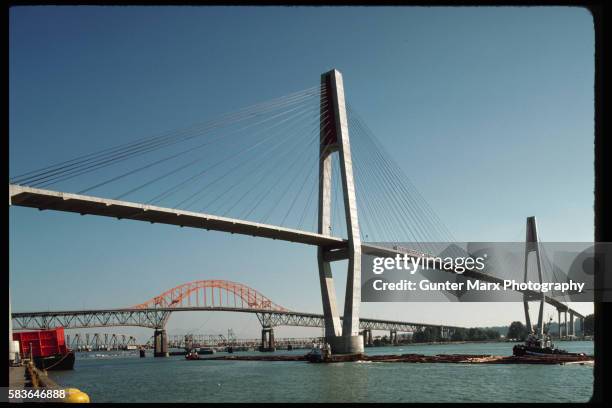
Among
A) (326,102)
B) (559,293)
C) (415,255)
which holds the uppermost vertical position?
(326,102)

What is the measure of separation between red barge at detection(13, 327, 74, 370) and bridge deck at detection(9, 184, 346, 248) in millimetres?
30304

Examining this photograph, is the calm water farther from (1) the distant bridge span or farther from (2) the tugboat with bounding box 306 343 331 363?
(1) the distant bridge span

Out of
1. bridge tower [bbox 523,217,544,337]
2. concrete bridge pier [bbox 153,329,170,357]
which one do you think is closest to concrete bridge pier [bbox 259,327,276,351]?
concrete bridge pier [bbox 153,329,170,357]

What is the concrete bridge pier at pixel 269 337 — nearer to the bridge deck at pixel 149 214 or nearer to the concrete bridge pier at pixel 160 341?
the concrete bridge pier at pixel 160 341

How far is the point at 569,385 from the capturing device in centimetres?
3170

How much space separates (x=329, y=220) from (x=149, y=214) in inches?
710

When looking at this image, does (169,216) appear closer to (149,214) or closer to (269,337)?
(149,214)

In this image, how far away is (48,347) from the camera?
6812cm

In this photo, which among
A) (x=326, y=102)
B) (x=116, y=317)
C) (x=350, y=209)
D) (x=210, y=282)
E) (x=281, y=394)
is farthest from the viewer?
(x=210, y=282)

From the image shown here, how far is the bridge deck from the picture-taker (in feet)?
122

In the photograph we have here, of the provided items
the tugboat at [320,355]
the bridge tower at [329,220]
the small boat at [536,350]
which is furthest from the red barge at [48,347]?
the small boat at [536,350]
